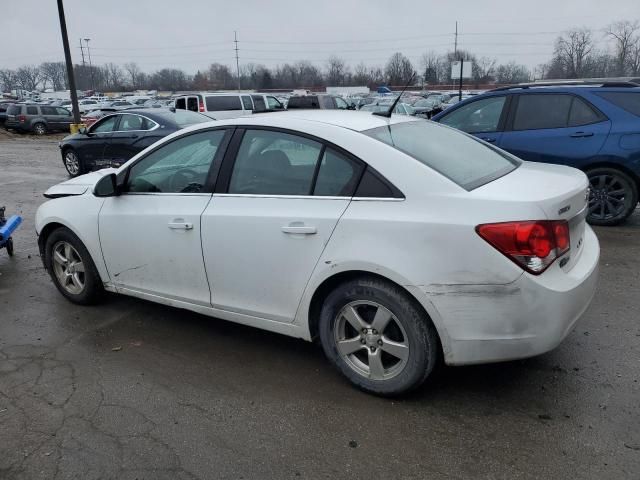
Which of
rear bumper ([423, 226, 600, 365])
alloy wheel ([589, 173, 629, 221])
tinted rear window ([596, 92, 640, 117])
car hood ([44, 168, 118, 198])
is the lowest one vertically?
alloy wheel ([589, 173, 629, 221])

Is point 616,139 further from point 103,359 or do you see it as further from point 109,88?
point 109,88

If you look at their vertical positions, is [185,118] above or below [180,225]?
above

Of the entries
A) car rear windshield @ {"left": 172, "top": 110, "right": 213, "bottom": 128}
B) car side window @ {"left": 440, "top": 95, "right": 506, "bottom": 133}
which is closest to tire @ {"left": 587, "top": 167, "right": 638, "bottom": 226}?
car side window @ {"left": 440, "top": 95, "right": 506, "bottom": 133}

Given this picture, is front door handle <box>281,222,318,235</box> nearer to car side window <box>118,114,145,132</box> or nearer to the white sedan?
the white sedan

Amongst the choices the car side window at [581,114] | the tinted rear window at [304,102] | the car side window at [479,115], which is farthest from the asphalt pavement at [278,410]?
the tinted rear window at [304,102]

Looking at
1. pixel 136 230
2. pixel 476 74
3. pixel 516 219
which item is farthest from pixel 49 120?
pixel 476 74

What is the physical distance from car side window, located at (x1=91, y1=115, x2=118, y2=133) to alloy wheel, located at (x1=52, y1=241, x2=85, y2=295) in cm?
806

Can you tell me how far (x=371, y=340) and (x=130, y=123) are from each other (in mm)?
10038

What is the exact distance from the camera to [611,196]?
672cm

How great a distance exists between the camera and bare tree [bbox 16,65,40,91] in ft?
389

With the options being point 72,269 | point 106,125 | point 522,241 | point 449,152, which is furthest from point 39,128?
point 522,241

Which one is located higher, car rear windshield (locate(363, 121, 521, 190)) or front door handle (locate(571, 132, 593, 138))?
car rear windshield (locate(363, 121, 521, 190))

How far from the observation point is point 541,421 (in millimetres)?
2873

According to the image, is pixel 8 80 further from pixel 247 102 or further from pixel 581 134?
pixel 581 134
